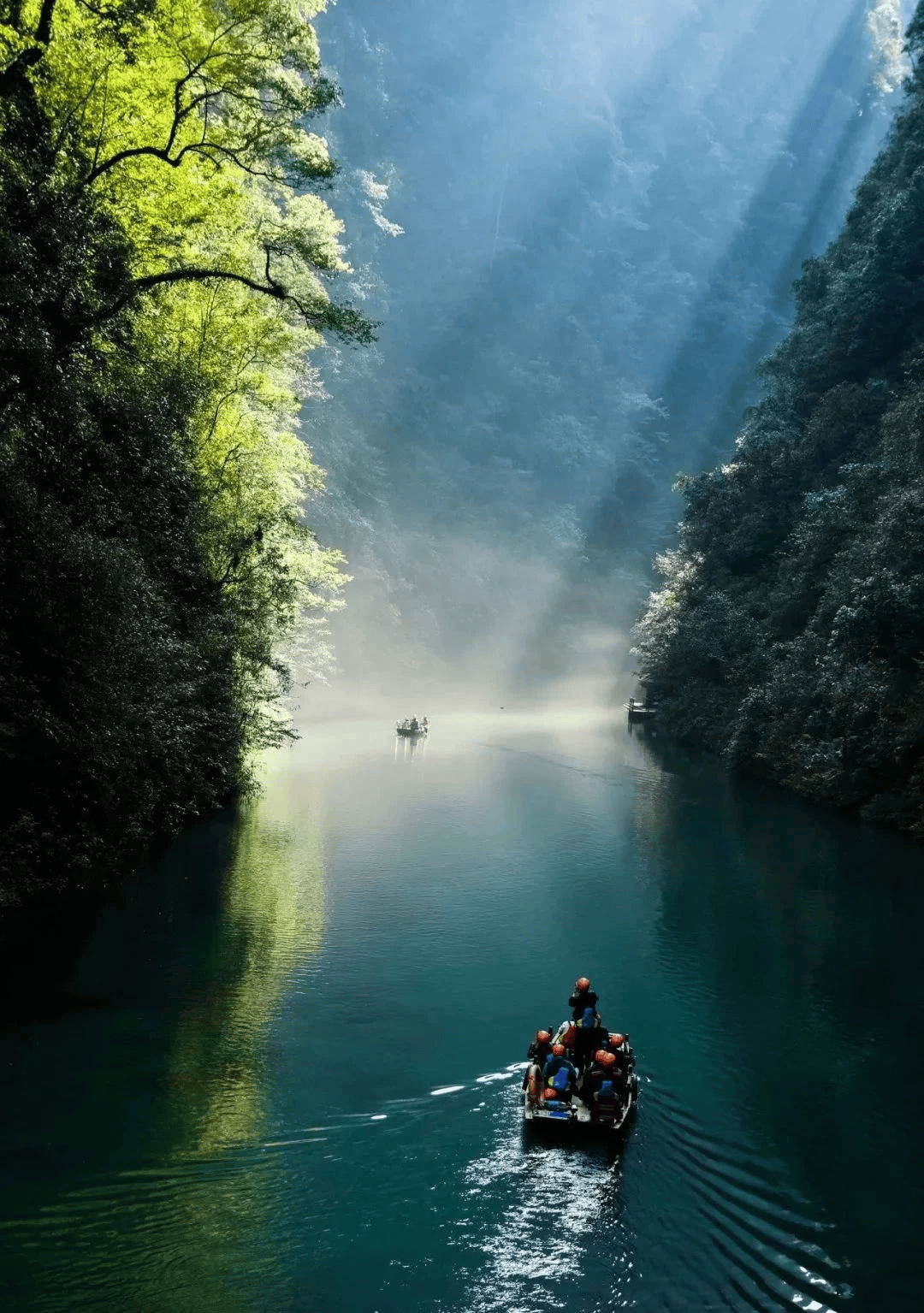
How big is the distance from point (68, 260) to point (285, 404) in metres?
11.8

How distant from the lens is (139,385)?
19703 millimetres

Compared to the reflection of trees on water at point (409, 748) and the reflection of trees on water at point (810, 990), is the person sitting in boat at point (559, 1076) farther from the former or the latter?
the reflection of trees on water at point (409, 748)

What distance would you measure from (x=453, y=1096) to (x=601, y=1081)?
80.8 inches

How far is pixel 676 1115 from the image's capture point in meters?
11.0

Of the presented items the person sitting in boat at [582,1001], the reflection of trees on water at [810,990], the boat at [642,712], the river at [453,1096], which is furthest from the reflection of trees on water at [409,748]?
the person sitting in boat at [582,1001]

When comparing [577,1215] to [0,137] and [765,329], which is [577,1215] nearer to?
[0,137]

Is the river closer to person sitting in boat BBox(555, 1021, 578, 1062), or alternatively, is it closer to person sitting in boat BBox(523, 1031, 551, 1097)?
person sitting in boat BBox(523, 1031, 551, 1097)

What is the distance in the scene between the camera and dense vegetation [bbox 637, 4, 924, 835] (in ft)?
93.5

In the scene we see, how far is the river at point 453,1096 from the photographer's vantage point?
26.0ft

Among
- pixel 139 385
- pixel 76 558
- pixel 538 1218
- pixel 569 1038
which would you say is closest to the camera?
pixel 538 1218

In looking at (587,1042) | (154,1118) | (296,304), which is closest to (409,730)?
(296,304)

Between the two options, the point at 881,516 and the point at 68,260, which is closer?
the point at 68,260

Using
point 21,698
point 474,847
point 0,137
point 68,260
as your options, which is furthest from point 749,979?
point 0,137

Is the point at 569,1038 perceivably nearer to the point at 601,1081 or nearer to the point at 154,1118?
the point at 601,1081
